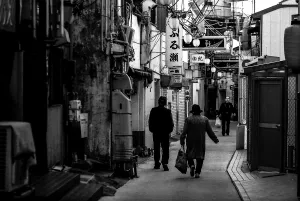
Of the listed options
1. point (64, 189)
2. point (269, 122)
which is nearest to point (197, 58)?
point (269, 122)

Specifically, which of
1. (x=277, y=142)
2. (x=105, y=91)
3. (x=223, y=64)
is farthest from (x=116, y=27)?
(x=223, y=64)

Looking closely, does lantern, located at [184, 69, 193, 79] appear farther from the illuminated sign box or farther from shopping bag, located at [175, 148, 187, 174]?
shopping bag, located at [175, 148, 187, 174]

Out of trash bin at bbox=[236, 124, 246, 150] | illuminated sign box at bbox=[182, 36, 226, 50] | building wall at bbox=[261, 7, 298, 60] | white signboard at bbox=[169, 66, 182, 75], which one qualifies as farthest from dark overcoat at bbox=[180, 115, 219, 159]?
white signboard at bbox=[169, 66, 182, 75]

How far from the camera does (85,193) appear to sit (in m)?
11.7

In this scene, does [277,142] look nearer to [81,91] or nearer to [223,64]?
[81,91]

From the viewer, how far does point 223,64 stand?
5947cm

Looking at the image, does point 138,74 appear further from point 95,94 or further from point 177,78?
point 177,78

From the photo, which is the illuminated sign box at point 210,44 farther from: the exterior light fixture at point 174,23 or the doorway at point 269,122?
the doorway at point 269,122

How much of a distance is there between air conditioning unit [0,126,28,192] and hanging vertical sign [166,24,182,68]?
19.9m

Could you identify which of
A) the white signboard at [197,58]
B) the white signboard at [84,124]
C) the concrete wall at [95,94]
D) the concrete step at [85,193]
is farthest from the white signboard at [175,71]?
the concrete step at [85,193]

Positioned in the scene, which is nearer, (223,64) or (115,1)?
(115,1)

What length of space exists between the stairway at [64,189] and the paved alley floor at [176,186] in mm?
480

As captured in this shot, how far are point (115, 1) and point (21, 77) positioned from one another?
251 inches

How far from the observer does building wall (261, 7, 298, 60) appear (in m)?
→ 23.4
